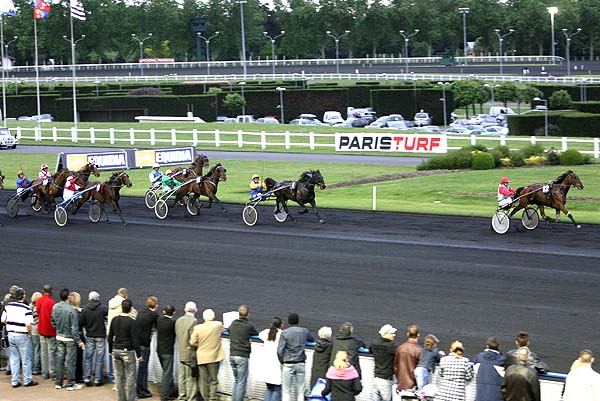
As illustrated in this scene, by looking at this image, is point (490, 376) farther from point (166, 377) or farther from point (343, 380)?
point (166, 377)

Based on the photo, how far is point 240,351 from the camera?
1398 cm

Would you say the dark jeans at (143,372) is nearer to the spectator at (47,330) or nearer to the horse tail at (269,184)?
the spectator at (47,330)

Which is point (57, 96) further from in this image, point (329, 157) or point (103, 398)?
point (103, 398)

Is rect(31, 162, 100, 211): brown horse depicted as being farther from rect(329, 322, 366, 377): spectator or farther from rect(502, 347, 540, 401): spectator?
rect(502, 347, 540, 401): spectator

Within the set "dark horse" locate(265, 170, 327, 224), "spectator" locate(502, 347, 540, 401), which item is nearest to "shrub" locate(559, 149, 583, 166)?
"dark horse" locate(265, 170, 327, 224)

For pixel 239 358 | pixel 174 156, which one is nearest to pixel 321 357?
pixel 239 358

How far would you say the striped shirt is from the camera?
51.9ft

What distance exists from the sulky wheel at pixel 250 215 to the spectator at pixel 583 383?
1759 cm

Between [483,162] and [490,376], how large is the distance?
84.8 feet

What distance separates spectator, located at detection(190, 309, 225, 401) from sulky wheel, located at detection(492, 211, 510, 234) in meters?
13.0

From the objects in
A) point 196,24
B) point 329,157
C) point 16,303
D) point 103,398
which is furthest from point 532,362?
point 196,24

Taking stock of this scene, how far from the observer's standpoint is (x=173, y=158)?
38.3 metres

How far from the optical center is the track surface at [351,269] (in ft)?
58.7

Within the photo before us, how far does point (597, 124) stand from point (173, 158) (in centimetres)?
2597
